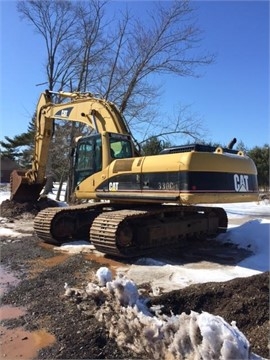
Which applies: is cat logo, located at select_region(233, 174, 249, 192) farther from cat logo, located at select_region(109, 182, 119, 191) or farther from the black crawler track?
cat logo, located at select_region(109, 182, 119, 191)

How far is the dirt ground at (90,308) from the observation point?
3.49 meters

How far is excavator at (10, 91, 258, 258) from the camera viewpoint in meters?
7.31

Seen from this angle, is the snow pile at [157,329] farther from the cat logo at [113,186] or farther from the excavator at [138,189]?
the cat logo at [113,186]

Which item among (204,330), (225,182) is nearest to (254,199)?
(225,182)

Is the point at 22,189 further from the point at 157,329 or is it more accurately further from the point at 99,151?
the point at 157,329

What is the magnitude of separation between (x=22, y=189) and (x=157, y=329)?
1114 centimetres

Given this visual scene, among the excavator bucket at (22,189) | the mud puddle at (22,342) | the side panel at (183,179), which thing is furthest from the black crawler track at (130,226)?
the excavator bucket at (22,189)

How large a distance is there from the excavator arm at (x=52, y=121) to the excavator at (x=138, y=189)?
3 centimetres

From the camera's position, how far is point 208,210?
9.50 m

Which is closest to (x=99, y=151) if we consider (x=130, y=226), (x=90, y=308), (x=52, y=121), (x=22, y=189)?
(x=130, y=226)

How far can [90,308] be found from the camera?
14.5 ft

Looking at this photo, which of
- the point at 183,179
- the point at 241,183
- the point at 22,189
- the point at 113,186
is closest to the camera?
the point at 183,179

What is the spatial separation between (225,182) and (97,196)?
2815 millimetres

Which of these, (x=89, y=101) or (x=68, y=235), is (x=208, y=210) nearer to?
(x=68, y=235)
